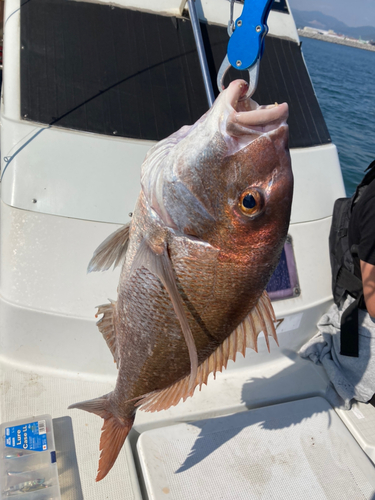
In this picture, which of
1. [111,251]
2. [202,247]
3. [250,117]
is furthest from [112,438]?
[250,117]

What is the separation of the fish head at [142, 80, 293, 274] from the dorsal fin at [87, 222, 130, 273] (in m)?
0.22

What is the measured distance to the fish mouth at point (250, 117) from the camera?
1015 mm

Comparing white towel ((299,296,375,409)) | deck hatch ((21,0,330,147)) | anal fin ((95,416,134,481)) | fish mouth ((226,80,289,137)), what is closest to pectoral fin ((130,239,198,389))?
fish mouth ((226,80,289,137))

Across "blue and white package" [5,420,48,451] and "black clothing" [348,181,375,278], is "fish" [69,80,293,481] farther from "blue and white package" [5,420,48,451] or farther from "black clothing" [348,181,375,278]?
"black clothing" [348,181,375,278]

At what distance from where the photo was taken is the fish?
1076 millimetres

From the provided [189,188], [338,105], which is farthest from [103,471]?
[338,105]

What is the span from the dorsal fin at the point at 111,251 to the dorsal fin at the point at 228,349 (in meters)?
0.49

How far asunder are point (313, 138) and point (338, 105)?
1346 centimetres

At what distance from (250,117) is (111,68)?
1.91 m

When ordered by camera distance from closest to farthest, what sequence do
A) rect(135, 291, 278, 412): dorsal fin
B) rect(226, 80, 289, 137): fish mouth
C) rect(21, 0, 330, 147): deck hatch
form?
rect(226, 80, 289, 137): fish mouth < rect(135, 291, 278, 412): dorsal fin < rect(21, 0, 330, 147): deck hatch

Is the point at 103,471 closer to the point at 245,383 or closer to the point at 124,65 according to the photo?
the point at 245,383

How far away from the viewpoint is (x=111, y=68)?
259 centimetres

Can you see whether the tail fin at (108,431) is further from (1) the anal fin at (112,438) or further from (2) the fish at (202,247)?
(2) the fish at (202,247)

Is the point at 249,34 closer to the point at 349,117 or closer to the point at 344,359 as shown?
the point at 344,359
